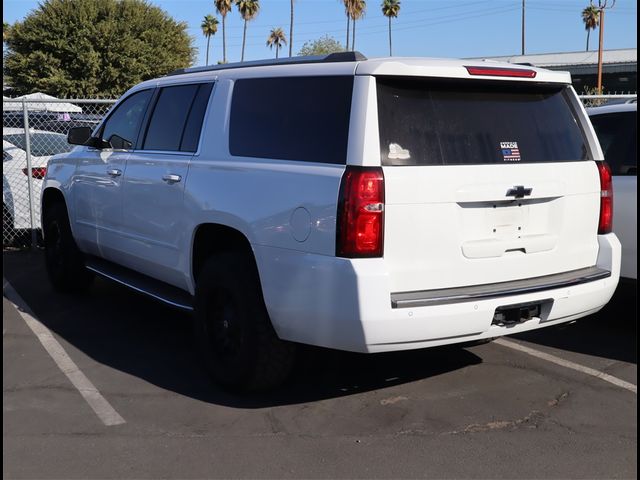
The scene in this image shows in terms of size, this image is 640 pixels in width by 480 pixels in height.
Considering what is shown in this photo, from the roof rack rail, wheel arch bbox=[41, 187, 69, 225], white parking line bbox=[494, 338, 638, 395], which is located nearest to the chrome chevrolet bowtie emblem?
the roof rack rail

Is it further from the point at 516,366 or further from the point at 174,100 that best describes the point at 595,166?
the point at 174,100

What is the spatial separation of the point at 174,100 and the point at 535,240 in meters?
2.83

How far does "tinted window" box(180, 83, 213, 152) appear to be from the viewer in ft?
16.4

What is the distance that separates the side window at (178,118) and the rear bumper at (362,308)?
1325 mm

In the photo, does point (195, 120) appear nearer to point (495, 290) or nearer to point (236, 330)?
point (236, 330)

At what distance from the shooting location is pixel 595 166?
454 cm

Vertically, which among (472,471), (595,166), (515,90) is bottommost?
(472,471)

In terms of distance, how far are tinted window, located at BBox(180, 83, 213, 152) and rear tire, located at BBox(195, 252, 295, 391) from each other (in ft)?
→ 2.90

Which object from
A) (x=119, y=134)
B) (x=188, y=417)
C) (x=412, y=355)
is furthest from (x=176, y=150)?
(x=412, y=355)

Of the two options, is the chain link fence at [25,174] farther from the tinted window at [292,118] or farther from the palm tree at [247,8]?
the palm tree at [247,8]

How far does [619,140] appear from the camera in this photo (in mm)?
5926

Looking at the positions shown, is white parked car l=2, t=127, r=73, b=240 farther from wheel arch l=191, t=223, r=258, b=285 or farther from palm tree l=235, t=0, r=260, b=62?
palm tree l=235, t=0, r=260, b=62

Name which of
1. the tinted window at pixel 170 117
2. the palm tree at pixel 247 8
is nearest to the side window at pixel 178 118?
the tinted window at pixel 170 117

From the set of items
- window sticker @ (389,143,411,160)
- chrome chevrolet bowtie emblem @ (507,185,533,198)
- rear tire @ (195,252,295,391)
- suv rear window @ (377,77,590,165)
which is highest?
suv rear window @ (377,77,590,165)
